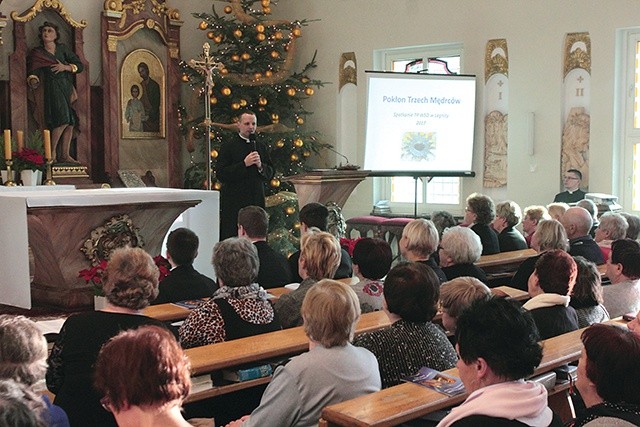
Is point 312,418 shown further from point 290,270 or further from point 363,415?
point 290,270

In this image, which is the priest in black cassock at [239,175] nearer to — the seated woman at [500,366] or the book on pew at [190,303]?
the book on pew at [190,303]

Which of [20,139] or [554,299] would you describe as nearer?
[554,299]

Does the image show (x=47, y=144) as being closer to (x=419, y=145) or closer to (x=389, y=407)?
(x=419, y=145)

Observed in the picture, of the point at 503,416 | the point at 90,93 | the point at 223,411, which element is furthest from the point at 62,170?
the point at 503,416

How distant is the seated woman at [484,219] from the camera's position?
6.03 m

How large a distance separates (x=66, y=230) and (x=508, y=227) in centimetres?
327

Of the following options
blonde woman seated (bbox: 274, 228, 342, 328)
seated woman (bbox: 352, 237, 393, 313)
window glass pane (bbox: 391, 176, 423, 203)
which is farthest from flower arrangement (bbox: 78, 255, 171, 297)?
window glass pane (bbox: 391, 176, 423, 203)

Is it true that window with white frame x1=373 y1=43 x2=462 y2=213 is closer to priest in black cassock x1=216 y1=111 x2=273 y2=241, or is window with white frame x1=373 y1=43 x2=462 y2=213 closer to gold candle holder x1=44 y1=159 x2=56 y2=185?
priest in black cassock x1=216 y1=111 x2=273 y2=241

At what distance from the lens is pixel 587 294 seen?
12.3ft

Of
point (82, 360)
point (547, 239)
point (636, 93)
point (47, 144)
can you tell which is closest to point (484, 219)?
point (547, 239)

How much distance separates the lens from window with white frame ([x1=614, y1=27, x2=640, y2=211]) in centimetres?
836

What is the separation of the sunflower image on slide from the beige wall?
591mm

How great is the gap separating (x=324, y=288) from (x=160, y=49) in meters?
7.99

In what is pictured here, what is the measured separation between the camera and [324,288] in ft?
8.67
